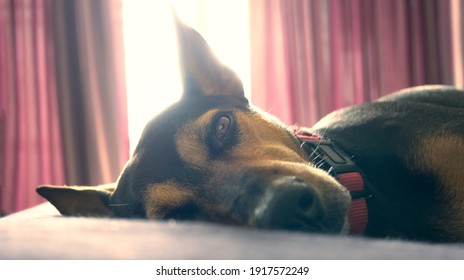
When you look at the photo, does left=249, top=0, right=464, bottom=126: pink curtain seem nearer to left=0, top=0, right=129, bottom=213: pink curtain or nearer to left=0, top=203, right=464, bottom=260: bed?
left=0, top=0, right=129, bottom=213: pink curtain

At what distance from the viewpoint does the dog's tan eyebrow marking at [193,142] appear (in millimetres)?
1358

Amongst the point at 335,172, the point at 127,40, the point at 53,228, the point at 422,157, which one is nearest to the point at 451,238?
the point at 422,157

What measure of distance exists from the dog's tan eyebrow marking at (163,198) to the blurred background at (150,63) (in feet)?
8.44

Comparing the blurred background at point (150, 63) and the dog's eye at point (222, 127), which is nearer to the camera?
the dog's eye at point (222, 127)

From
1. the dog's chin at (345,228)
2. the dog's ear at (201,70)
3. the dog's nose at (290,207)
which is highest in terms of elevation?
the dog's ear at (201,70)

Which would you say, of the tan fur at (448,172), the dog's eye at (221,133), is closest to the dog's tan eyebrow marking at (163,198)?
the dog's eye at (221,133)

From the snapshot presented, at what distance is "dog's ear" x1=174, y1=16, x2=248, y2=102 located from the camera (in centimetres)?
168

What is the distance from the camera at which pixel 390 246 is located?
0.72 meters

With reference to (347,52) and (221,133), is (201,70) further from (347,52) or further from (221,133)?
(347,52)

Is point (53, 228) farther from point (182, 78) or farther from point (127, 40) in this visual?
point (127, 40)

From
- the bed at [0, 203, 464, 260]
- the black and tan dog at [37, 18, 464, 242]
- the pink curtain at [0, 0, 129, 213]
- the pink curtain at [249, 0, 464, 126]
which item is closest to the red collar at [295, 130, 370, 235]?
A: the black and tan dog at [37, 18, 464, 242]

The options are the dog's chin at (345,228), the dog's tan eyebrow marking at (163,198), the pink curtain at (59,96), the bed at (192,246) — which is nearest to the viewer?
the bed at (192,246)

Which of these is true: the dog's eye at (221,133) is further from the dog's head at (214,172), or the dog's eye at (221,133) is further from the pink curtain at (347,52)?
the pink curtain at (347,52)

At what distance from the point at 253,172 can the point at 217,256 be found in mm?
570
